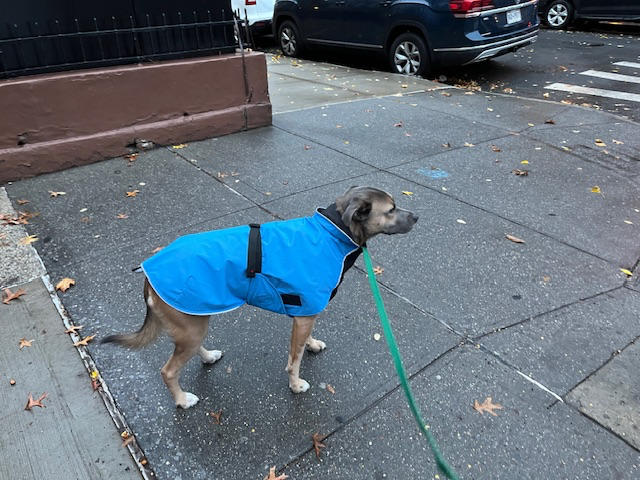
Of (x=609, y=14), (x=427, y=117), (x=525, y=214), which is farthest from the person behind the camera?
(x=609, y=14)

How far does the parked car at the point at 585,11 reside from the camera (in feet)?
42.6

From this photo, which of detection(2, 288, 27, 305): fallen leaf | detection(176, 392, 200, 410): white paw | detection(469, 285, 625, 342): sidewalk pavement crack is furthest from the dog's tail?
detection(469, 285, 625, 342): sidewalk pavement crack

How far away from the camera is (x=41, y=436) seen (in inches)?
95.7

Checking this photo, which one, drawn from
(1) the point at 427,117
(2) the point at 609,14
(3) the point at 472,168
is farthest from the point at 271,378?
(2) the point at 609,14

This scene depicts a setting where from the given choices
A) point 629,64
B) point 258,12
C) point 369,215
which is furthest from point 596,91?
point 369,215

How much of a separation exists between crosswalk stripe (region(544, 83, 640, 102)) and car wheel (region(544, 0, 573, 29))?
22.1ft

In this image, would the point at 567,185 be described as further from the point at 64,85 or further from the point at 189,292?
the point at 64,85

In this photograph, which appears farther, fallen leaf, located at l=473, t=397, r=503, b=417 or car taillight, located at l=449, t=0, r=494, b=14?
car taillight, located at l=449, t=0, r=494, b=14

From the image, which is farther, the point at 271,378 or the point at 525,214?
the point at 525,214

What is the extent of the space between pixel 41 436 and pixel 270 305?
132 cm

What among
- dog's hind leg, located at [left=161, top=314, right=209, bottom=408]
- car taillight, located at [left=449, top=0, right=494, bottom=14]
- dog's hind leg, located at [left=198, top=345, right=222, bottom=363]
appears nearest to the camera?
dog's hind leg, located at [left=161, top=314, right=209, bottom=408]

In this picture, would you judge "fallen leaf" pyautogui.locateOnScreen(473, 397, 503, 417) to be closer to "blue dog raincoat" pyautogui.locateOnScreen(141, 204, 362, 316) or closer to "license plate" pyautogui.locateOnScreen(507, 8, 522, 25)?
"blue dog raincoat" pyautogui.locateOnScreen(141, 204, 362, 316)

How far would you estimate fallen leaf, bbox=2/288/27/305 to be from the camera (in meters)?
3.36

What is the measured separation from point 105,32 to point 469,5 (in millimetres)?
5878
